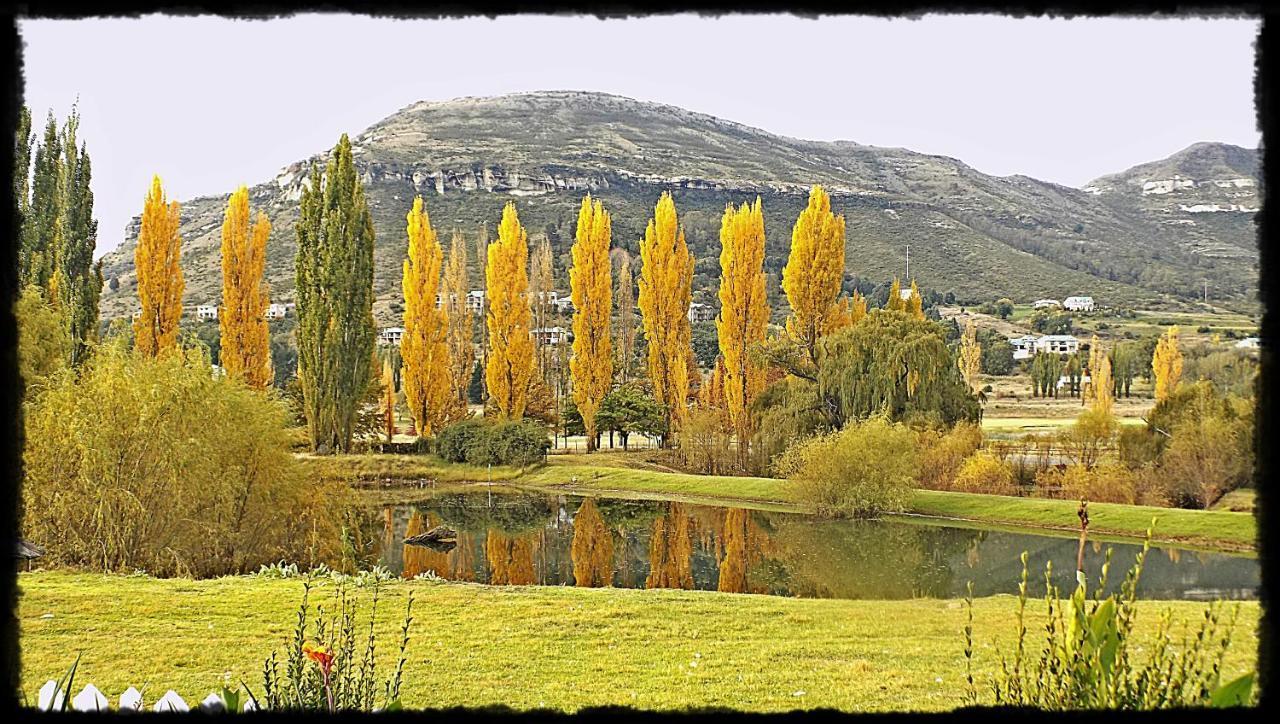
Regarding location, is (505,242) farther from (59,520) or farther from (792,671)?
(792,671)

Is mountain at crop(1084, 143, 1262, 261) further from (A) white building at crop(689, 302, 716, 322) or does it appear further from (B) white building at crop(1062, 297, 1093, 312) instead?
(A) white building at crop(689, 302, 716, 322)

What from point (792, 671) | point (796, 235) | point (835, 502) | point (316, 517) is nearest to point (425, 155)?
point (796, 235)

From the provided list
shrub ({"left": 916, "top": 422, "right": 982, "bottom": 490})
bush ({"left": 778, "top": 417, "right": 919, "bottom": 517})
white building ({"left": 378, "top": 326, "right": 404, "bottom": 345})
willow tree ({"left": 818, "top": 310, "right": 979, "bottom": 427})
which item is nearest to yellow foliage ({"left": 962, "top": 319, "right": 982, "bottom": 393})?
willow tree ({"left": 818, "top": 310, "right": 979, "bottom": 427})

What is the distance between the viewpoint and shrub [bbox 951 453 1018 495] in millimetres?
20125

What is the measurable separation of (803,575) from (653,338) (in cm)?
1710

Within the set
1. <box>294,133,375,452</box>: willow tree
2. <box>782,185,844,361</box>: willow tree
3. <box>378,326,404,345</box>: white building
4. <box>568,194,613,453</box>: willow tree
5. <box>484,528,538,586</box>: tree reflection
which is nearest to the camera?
<box>484,528,538,586</box>: tree reflection

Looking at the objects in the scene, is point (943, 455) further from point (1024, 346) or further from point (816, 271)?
point (1024, 346)

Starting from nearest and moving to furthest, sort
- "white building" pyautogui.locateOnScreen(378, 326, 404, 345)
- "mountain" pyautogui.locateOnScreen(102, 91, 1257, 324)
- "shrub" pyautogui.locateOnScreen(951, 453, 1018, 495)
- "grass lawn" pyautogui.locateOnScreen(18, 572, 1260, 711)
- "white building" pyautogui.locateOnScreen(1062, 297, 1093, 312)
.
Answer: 1. "grass lawn" pyautogui.locateOnScreen(18, 572, 1260, 711)
2. "shrub" pyautogui.locateOnScreen(951, 453, 1018, 495)
3. "white building" pyautogui.locateOnScreen(378, 326, 404, 345)
4. "white building" pyautogui.locateOnScreen(1062, 297, 1093, 312)
5. "mountain" pyautogui.locateOnScreen(102, 91, 1257, 324)

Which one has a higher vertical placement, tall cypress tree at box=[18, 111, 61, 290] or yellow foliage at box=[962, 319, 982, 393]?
tall cypress tree at box=[18, 111, 61, 290]

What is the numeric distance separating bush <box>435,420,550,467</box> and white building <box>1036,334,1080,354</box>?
28.5m

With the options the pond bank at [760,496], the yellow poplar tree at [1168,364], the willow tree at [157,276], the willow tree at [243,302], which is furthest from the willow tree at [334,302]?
the yellow poplar tree at [1168,364]

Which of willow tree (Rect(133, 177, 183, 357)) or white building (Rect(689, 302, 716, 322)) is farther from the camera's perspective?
white building (Rect(689, 302, 716, 322))

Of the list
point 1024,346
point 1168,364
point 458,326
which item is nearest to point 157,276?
point 458,326

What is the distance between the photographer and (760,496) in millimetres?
21281
